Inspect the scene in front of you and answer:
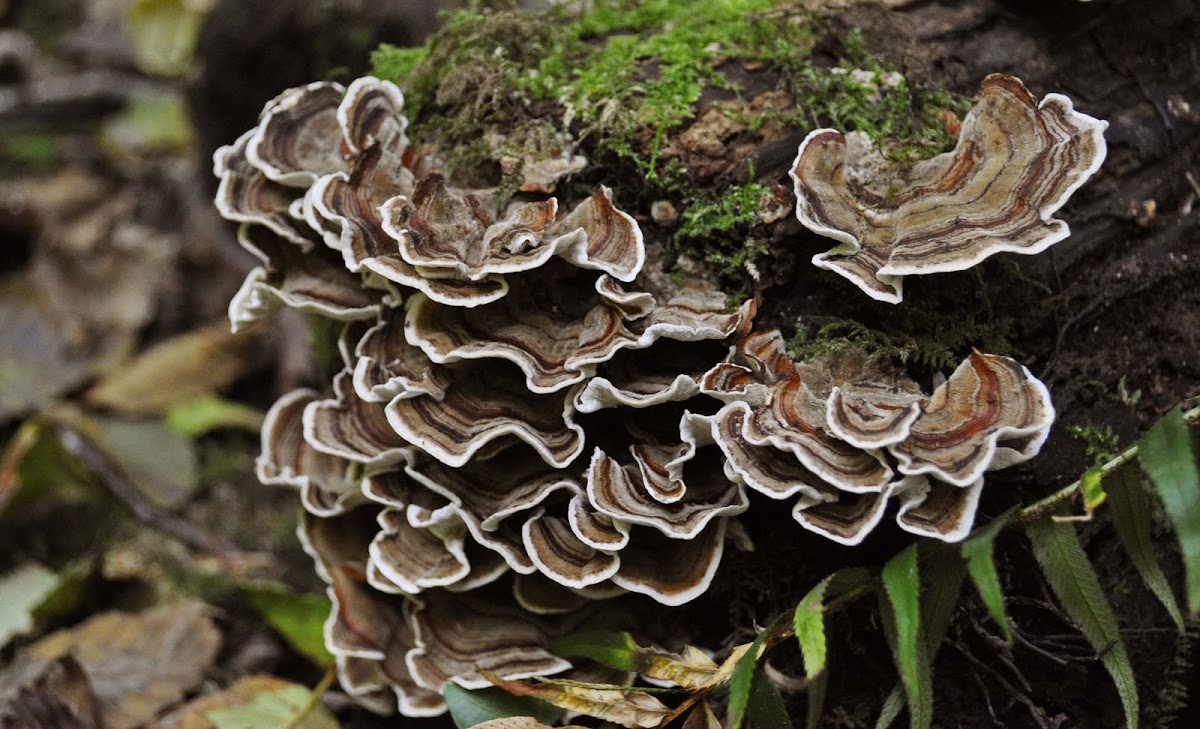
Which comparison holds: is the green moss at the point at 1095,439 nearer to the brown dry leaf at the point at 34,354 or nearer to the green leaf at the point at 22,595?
the green leaf at the point at 22,595

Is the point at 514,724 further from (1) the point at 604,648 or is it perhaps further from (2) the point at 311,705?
(2) the point at 311,705

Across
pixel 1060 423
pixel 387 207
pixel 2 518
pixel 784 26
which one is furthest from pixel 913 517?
pixel 2 518

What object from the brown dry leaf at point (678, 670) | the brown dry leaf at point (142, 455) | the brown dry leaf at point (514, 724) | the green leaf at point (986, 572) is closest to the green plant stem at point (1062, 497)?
the green leaf at point (986, 572)

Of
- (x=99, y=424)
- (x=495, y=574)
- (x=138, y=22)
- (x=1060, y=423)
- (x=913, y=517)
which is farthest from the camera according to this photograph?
(x=138, y=22)

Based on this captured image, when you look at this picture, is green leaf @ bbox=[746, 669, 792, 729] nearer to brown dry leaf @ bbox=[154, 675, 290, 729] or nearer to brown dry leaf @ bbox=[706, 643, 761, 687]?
brown dry leaf @ bbox=[706, 643, 761, 687]

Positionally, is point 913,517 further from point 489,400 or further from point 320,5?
point 320,5

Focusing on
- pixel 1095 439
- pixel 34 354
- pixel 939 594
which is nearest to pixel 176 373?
pixel 34 354
